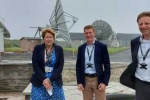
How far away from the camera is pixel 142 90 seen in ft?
7.45

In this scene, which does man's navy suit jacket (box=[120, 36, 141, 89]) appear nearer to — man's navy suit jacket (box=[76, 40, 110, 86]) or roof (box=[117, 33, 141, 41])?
man's navy suit jacket (box=[76, 40, 110, 86])

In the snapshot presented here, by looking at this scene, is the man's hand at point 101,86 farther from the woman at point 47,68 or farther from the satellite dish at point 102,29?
the satellite dish at point 102,29

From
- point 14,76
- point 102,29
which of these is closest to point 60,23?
point 102,29

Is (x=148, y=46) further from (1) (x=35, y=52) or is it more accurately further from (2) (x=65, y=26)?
(2) (x=65, y=26)

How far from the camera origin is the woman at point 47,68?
309cm

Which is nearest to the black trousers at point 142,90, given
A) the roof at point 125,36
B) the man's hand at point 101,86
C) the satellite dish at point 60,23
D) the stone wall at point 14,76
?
the man's hand at point 101,86

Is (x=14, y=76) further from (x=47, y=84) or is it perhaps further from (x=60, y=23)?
(x=60, y=23)

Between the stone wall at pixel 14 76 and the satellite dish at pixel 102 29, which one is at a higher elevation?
the satellite dish at pixel 102 29

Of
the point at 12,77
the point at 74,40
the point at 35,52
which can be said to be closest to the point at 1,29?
the point at 12,77

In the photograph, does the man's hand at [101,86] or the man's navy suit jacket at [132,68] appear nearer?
the man's navy suit jacket at [132,68]

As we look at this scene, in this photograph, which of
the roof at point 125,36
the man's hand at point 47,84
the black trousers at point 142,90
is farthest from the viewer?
the roof at point 125,36

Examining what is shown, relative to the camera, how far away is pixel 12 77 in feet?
23.4

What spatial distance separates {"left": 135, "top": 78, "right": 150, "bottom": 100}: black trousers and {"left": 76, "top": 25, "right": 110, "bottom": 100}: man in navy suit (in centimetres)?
85

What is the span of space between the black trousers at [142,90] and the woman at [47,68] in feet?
3.77
